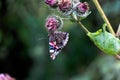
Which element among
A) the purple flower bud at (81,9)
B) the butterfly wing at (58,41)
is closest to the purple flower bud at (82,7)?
the purple flower bud at (81,9)

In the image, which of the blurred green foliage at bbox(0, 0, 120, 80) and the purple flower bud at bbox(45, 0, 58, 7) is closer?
the purple flower bud at bbox(45, 0, 58, 7)

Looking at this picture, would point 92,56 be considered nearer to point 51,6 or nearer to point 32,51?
point 32,51

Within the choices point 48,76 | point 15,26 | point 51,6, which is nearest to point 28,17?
point 15,26

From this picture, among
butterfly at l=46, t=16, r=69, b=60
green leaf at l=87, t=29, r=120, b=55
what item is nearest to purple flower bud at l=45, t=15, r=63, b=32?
butterfly at l=46, t=16, r=69, b=60

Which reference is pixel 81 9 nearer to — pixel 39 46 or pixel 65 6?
pixel 65 6

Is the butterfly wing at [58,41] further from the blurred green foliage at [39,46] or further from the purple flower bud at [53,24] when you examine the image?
the blurred green foliage at [39,46]

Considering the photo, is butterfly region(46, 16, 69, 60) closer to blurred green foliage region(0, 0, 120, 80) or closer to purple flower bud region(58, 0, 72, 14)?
purple flower bud region(58, 0, 72, 14)
